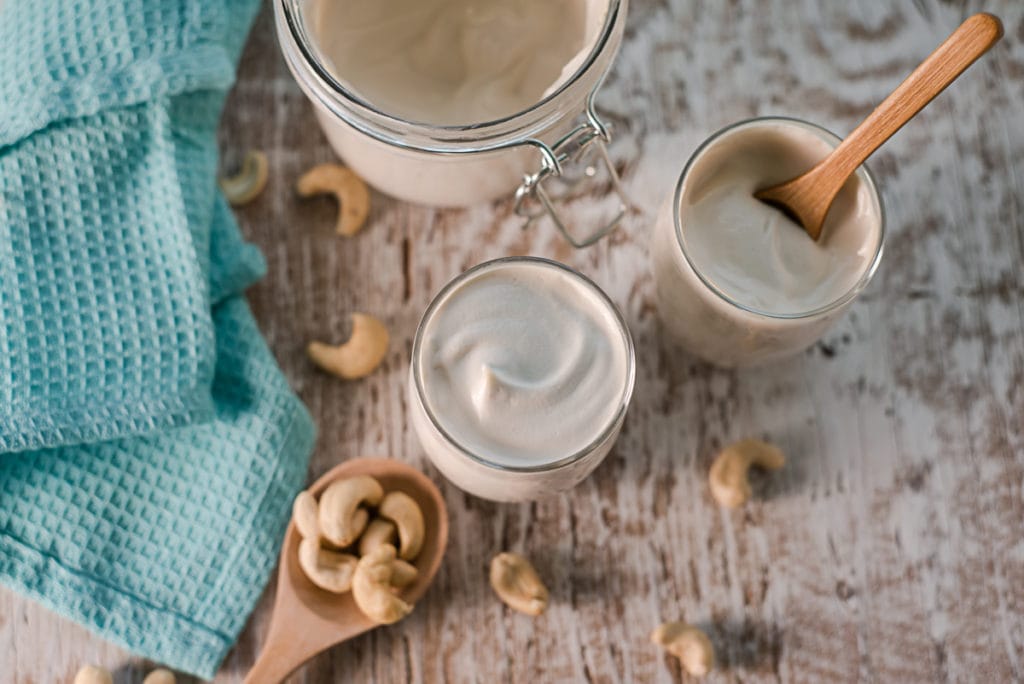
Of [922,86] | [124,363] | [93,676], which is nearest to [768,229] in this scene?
[922,86]

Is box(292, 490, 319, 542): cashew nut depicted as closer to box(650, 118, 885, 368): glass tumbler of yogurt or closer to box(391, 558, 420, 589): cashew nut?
box(391, 558, 420, 589): cashew nut

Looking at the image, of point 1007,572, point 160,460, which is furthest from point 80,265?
point 1007,572

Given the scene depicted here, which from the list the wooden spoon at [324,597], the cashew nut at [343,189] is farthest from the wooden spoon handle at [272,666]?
the cashew nut at [343,189]

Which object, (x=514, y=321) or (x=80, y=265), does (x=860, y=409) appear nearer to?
(x=514, y=321)

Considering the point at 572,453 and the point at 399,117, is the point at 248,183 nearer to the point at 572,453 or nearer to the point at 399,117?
the point at 399,117

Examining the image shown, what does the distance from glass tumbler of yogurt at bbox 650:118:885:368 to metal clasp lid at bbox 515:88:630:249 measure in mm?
63

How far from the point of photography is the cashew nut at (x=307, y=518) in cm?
73

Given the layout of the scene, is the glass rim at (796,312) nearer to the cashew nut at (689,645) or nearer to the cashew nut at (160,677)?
the cashew nut at (689,645)

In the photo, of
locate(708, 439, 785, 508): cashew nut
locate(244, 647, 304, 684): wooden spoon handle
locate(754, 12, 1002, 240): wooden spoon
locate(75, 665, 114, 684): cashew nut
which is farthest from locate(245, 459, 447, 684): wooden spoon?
locate(754, 12, 1002, 240): wooden spoon

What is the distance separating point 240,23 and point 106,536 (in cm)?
43

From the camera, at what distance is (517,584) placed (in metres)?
0.77

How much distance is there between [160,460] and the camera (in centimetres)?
78

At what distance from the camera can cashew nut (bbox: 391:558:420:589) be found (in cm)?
74

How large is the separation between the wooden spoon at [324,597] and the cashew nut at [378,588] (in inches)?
1.3
